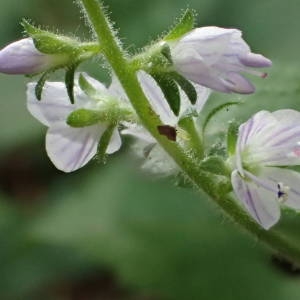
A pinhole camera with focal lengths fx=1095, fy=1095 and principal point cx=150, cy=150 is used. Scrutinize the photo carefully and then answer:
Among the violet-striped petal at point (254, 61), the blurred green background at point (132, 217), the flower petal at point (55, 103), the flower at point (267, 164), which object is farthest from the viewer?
the blurred green background at point (132, 217)

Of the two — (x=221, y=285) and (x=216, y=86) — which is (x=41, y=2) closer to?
(x=221, y=285)

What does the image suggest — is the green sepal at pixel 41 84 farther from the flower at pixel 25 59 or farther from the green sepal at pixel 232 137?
the green sepal at pixel 232 137

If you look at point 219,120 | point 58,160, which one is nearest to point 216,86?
point 58,160

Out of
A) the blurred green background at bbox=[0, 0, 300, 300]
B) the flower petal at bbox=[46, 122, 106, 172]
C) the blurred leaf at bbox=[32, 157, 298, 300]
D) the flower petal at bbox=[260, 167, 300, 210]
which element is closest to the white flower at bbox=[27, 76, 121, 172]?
the flower petal at bbox=[46, 122, 106, 172]

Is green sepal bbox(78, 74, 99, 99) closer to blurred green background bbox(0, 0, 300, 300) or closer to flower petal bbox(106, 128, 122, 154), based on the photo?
flower petal bbox(106, 128, 122, 154)

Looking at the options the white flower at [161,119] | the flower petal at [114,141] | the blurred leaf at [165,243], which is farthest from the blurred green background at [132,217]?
the flower petal at [114,141]

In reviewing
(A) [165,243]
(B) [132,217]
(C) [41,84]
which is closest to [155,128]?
(C) [41,84]
